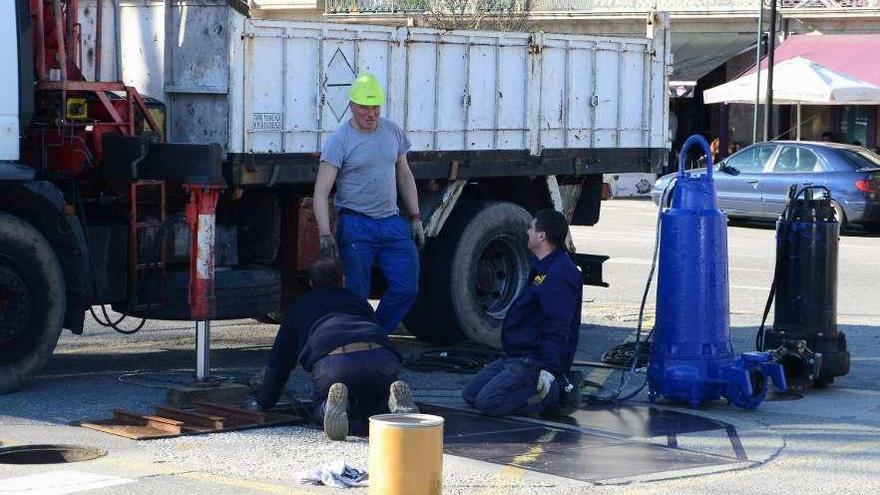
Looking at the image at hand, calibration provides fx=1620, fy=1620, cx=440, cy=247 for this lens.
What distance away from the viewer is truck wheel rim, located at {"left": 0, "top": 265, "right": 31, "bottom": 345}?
29.4 feet

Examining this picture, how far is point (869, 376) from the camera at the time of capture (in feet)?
34.8

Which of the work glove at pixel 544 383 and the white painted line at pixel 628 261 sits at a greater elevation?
the white painted line at pixel 628 261

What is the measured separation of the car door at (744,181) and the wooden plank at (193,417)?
16.7 meters

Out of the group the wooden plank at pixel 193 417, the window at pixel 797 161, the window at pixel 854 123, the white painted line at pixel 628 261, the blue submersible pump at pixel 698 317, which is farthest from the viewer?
the window at pixel 854 123

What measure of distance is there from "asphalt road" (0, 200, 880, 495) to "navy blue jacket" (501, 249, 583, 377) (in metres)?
0.39

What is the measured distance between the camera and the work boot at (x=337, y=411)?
762cm

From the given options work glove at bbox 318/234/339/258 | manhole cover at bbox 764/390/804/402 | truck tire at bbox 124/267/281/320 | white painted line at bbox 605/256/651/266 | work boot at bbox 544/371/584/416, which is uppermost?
work glove at bbox 318/234/339/258

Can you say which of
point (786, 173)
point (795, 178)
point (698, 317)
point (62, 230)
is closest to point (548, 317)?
point (698, 317)

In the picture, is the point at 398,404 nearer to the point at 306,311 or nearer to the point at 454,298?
the point at 306,311

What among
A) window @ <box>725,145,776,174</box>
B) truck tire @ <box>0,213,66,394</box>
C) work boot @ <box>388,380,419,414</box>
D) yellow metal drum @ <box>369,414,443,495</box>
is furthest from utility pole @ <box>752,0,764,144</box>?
yellow metal drum @ <box>369,414,443,495</box>

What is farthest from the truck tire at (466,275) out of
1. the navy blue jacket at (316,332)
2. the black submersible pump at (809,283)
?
the navy blue jacket at (316,332)

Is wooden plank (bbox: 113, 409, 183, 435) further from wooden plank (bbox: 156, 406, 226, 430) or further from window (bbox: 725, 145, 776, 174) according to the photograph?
window (bbox: 725, 145, 776, 174)

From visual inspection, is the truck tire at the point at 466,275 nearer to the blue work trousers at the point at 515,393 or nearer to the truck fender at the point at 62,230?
the blue work trousers at the point at 515,393

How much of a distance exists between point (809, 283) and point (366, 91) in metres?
2.93
